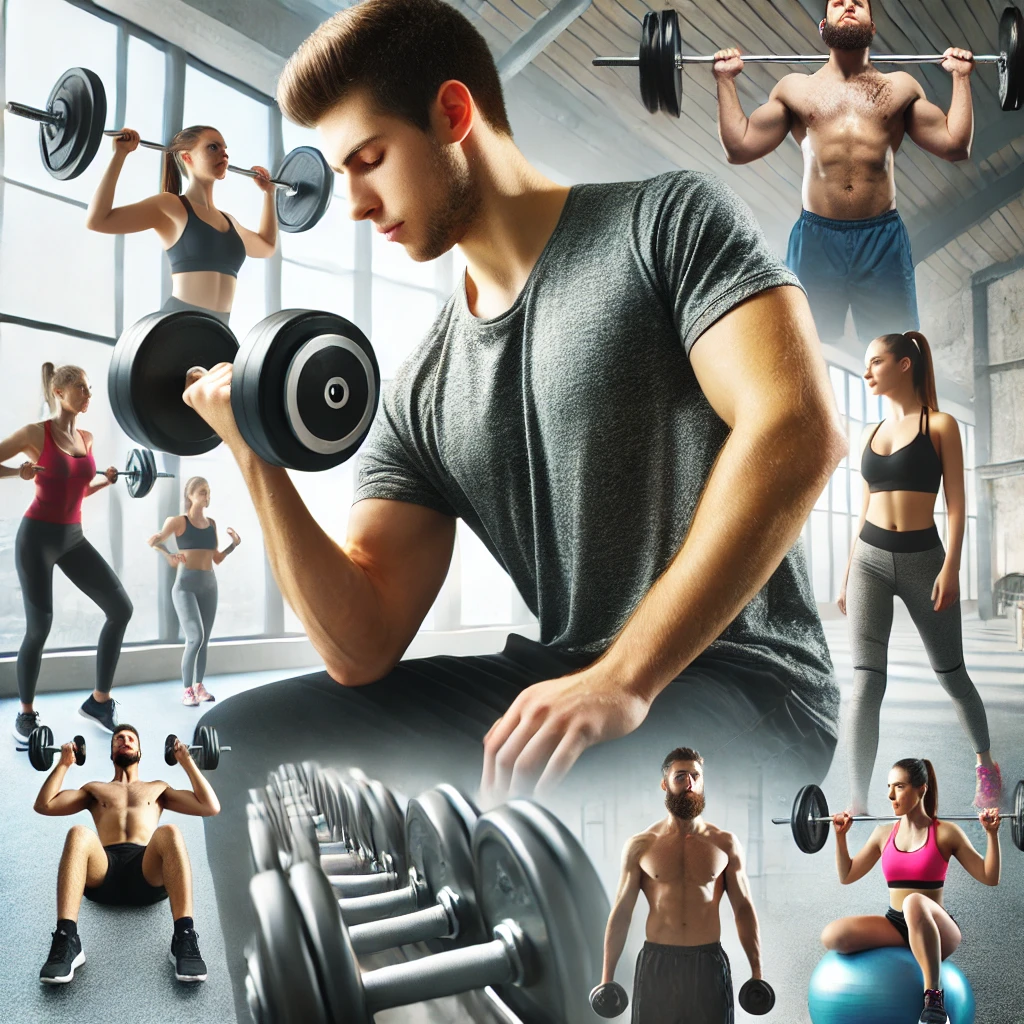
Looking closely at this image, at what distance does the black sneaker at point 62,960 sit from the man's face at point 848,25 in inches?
90.8

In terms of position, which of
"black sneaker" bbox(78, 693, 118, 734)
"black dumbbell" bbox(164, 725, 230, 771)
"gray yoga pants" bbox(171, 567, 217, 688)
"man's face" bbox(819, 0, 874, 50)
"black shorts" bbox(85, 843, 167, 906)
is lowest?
"black shorts" bbox(85, 843, 167, 906)

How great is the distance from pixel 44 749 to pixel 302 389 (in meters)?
0.98

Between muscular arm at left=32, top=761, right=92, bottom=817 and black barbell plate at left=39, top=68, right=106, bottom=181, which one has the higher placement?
black barbell plate at left=39, top=68, right=106, bottom=181

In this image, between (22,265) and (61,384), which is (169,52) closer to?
(22,265)

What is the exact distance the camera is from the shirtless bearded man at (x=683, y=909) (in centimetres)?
160

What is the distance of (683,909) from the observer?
160 cm

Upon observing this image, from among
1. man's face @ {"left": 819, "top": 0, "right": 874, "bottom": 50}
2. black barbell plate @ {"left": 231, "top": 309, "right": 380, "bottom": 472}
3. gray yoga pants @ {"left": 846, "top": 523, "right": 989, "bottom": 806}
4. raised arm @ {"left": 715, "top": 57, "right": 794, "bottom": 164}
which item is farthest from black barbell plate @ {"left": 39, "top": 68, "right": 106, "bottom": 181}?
gray yoga pants @ {"left": 846, "top": 523, "right": 989, "bottom": 806}

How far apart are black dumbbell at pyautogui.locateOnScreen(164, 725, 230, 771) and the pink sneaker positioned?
4.80 feet

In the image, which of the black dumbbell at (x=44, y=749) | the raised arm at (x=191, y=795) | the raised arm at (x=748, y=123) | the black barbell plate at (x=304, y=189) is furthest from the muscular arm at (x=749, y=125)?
the black dumbbell at (x=44, y=749)

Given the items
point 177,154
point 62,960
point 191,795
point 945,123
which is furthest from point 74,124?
point 945,123

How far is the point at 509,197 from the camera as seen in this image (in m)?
1.73

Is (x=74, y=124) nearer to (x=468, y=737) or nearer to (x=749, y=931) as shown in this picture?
(x=468, y=737)

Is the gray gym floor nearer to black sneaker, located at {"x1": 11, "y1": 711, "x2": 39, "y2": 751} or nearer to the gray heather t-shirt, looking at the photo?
black sneaker, located at {"x1": 11, "y1": 711, "x2": 39, "y2": 751}

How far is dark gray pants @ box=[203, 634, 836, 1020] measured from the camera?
1.60 m
